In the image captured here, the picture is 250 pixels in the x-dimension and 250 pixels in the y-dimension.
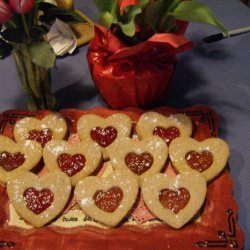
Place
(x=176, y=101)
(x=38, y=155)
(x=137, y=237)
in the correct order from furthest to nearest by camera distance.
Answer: (x=176, y=101)
(x=38, y=155)
(x=137, y=237)

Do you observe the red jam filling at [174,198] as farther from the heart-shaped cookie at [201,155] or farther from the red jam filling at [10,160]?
the red jam filling at [10,160]

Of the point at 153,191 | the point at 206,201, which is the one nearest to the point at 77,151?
the point at 153,191

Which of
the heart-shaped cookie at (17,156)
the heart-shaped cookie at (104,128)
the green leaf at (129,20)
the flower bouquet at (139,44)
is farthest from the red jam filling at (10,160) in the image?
the green leaf at (129,20)

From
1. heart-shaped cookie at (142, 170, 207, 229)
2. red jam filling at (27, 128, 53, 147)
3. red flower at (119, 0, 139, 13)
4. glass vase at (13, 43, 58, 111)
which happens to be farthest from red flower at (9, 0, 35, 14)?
heart-shaped cookie at (142, 170, 207, 229)

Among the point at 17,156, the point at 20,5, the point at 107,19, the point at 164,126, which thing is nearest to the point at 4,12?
the point at 20,5

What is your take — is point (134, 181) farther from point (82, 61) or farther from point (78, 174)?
point (82, 61)

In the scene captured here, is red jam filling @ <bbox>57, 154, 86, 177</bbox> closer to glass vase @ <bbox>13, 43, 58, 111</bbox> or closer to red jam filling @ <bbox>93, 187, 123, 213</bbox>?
red jam filling @ <bbox>93, 187, 123, 213</bbox>
